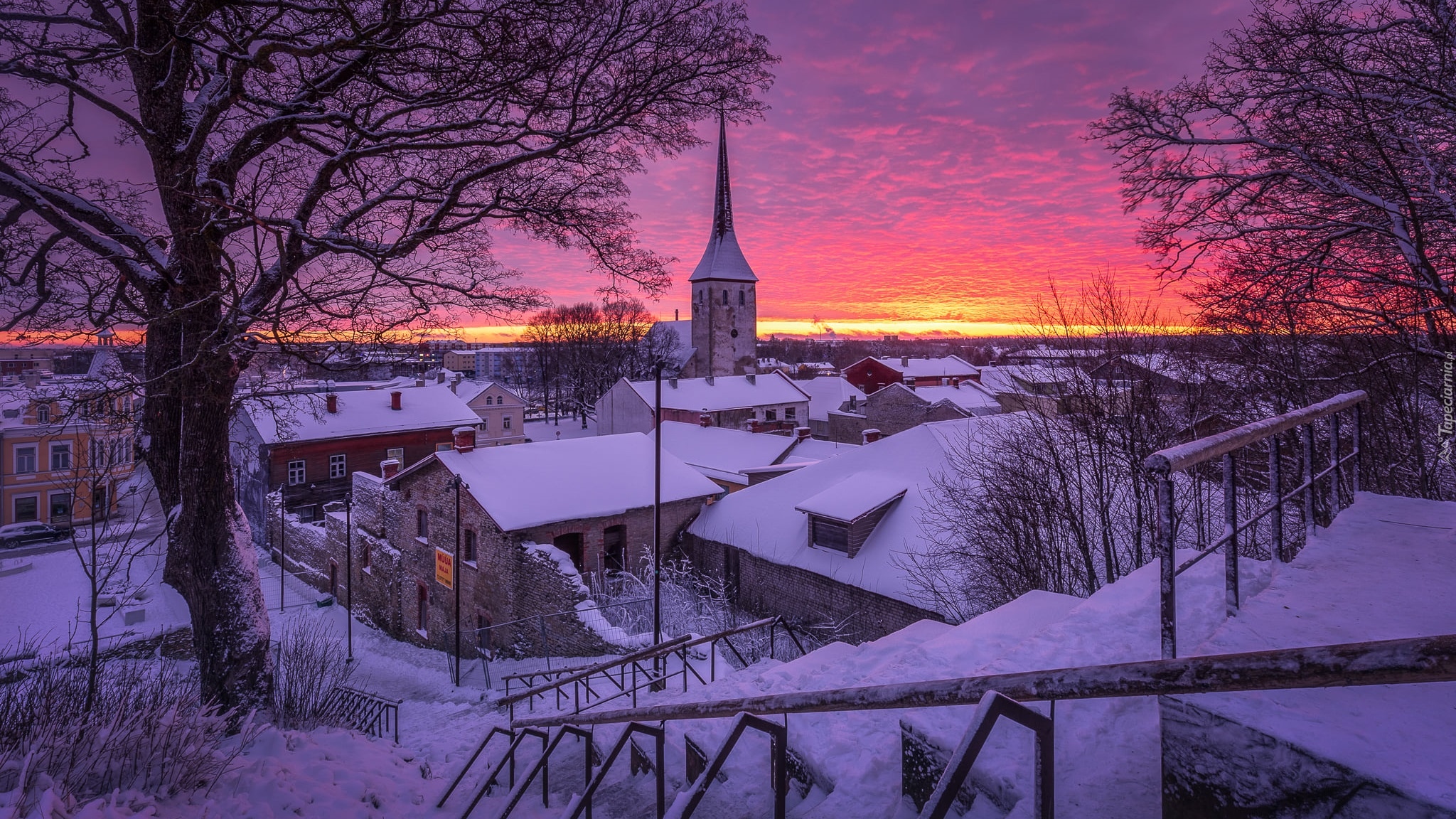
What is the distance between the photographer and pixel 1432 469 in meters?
9.27

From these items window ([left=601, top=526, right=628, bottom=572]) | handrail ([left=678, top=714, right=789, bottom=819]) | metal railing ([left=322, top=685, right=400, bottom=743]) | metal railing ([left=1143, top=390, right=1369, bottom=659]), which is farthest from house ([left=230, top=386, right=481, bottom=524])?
metal railing ([left=1143, top=390, right=1369, bottom=659])

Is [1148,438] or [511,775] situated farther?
[1148,438]

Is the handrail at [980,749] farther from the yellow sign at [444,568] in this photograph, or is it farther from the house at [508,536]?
the yellow sign at [444,568]

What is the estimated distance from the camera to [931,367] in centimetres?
7319

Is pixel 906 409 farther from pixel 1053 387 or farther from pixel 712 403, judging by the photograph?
pixel 1053 387

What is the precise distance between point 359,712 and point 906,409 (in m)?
36.5

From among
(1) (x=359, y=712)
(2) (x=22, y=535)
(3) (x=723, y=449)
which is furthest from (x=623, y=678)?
→ (2) (x=22, y=535)

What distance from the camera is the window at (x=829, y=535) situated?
16.8m

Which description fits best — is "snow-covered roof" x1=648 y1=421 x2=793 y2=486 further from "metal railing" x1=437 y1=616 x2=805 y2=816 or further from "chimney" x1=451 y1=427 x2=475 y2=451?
"metal railing" x1=437 y1=616 x2=805 y2=816

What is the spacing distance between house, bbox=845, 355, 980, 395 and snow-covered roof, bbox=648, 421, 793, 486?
32.2 metres

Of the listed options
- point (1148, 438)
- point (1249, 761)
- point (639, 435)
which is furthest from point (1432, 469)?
point (639, 435)

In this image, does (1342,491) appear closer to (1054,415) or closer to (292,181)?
(1054,415)

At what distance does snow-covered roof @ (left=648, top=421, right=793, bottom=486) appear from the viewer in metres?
29.8

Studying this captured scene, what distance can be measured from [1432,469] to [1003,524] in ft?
20.7
